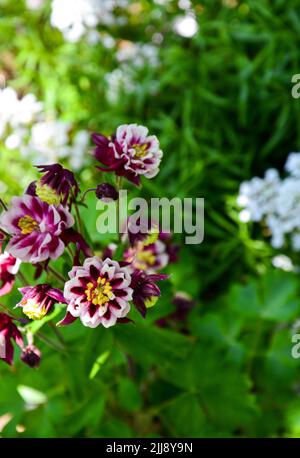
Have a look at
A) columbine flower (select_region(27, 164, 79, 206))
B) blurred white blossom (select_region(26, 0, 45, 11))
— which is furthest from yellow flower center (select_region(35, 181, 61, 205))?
blurred white blossom (select_region(26, 0, 45, 11))

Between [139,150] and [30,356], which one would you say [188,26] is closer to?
[139,150]

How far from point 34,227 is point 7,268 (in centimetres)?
11

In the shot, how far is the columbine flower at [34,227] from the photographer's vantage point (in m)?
0.80

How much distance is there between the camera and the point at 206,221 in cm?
186

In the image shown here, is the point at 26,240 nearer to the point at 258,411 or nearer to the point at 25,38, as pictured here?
the point at 258,411

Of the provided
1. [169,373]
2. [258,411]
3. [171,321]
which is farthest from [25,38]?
[258,411]

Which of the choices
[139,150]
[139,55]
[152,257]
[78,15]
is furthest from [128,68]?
[139,150]

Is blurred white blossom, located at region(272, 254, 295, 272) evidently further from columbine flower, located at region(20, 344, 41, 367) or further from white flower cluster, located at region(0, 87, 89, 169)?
columbine flower, located at region(20, 344, 41, 367)

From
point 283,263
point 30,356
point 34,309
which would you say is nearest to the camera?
point 34,309

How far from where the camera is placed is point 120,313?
775 millimetres

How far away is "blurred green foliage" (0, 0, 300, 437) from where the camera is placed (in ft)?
3.91

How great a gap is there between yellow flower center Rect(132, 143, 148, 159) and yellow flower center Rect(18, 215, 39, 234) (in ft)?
0.59

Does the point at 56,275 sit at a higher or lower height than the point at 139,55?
lower

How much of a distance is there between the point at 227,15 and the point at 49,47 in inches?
25.3
